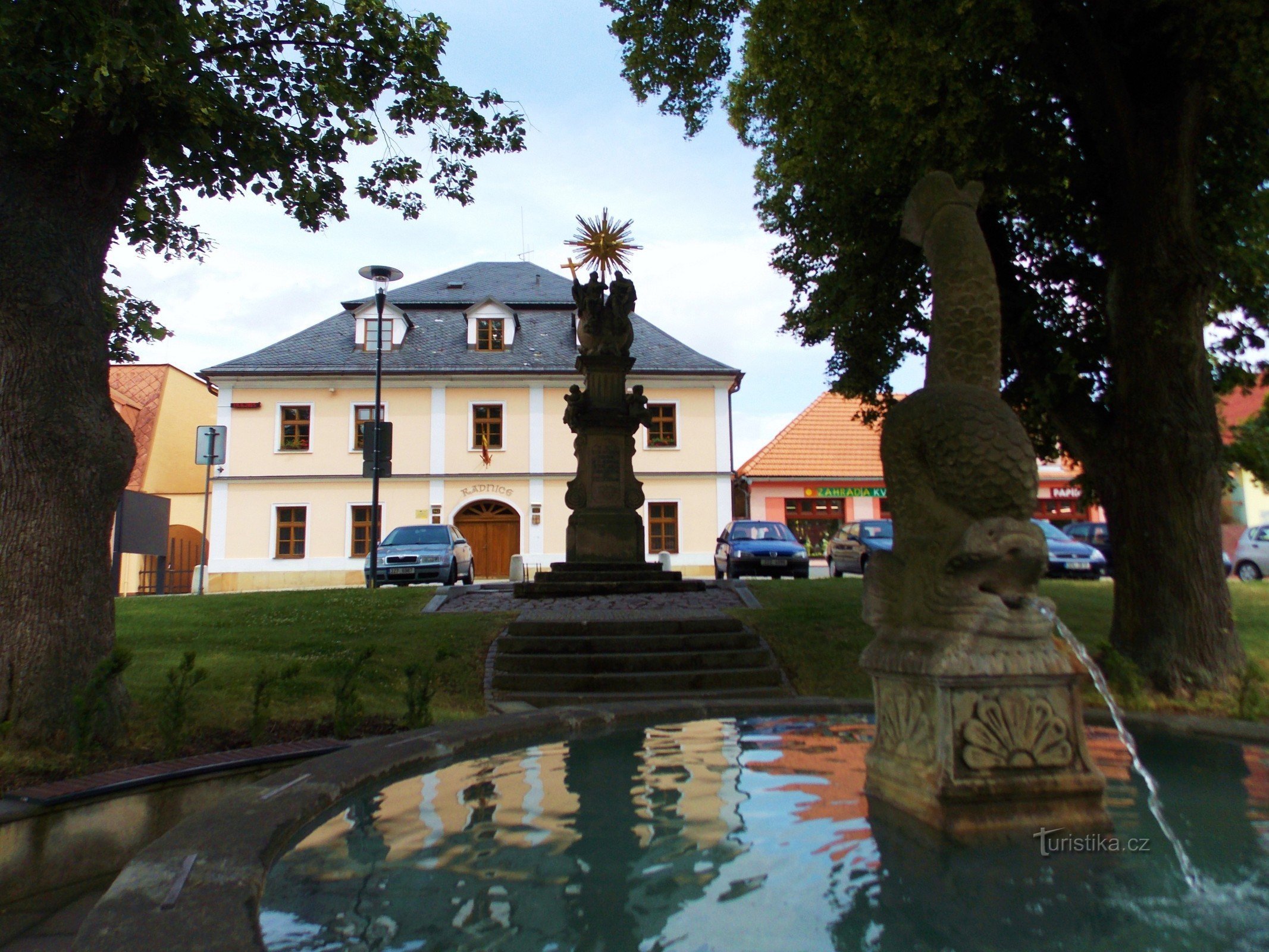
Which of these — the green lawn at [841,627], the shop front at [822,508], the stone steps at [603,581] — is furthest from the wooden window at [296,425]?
the green lawn at [841,627]

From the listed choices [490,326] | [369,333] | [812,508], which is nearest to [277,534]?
[369,333]

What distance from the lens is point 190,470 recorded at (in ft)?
116

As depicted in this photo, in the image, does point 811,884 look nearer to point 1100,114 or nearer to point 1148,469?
point 1148,469

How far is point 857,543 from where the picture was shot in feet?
77.8

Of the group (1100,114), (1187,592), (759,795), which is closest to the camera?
(759,795)

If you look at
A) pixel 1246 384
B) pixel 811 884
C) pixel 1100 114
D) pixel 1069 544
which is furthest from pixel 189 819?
pixel 1069 544

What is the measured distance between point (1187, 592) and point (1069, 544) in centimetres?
1583

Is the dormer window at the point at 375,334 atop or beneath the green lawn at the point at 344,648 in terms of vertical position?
atop

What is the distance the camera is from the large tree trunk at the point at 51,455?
4.81 m

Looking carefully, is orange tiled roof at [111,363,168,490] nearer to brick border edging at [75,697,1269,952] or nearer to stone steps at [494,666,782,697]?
stone steps at [494,666,782,697]

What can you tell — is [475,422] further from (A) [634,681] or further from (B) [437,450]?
(A) [634,681]

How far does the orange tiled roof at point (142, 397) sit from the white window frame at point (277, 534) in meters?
4.83

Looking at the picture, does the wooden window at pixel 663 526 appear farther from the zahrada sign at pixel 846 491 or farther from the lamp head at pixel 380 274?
the lamp head at pixel 380 274

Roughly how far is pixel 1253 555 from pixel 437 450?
2600 centimetres
